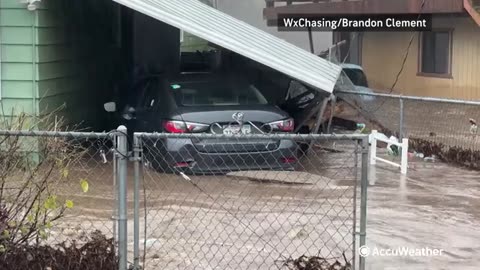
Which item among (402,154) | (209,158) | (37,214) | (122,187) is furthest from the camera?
(402,154)

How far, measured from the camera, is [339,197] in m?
8.68

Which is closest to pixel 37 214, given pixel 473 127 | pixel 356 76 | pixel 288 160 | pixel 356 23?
pixel 288 160

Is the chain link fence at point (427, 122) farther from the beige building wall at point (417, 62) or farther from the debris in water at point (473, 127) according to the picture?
the beige building wall at point (417, 62)

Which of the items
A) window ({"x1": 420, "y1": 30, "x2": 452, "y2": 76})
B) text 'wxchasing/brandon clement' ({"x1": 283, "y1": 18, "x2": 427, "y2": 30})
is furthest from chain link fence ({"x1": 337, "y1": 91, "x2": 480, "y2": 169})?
text 'wxchasing/brandon clement' ({"x1": 283, "y1": 18, "x2": 427, "y2": 30})

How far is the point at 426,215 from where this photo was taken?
7.92m

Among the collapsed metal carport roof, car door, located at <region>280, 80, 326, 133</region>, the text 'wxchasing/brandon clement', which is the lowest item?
car door, located at <region>280, 80, 326, 133</region>

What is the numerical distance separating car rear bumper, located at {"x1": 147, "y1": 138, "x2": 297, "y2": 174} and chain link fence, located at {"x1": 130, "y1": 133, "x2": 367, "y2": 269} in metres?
0.01

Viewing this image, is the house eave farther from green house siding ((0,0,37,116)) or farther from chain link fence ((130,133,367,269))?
green house siding ((0,0,37,116))

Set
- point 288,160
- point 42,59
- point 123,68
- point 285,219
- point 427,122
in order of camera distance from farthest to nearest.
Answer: point 123,68, point 427,122, point 42,59, point 288,160, point 285,219

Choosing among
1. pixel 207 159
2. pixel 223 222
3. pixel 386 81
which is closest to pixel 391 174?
pixel 207 159

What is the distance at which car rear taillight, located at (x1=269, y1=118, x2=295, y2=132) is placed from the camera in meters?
9.69

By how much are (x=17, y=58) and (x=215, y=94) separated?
2.68m

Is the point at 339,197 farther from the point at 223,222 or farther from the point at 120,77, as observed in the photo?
the point at 120,77

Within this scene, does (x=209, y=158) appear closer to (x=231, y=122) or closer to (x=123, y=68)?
(x=231, y=122)
